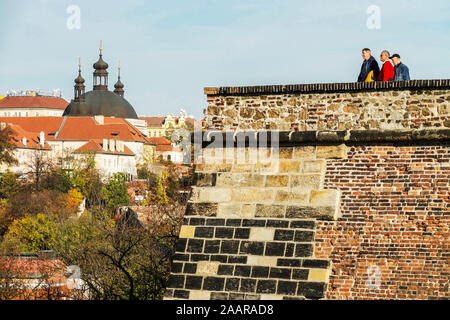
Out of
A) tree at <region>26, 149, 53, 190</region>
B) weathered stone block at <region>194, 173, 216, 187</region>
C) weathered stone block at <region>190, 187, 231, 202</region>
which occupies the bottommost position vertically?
tree at <region>26, 149, 53, 190</region>

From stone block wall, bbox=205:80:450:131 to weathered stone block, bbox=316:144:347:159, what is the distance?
0.72ft

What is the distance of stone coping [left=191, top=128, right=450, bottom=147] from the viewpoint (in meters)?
9.88

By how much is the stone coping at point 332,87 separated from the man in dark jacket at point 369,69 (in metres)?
0.69

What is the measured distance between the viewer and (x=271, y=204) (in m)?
10.5

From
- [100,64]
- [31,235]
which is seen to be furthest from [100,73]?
[31,235]

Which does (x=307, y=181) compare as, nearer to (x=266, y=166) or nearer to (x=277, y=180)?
(x=277, y=180)

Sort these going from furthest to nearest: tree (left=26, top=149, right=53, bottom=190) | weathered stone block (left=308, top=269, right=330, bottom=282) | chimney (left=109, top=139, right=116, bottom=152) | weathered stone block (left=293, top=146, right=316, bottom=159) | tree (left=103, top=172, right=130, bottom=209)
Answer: chimney (left=109, top=139, right=116, bottom=152) → tree (left=26, top=149, right=53, bottom=190) → tree (left=103, top=172, right=130, bottom=209) → weathered stone block (left=293, top=146, right=316, bottom=159) → weathered stone block (left=308, top=269, right=330, bottom=282)

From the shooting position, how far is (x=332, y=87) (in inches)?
404

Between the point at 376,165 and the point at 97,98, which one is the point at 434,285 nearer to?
the point at 376,165

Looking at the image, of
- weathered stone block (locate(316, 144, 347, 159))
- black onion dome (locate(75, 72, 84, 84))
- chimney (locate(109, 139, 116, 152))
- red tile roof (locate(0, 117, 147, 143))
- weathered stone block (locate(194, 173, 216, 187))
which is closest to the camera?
weathered stone block (locate(316, 144, 347, 159))

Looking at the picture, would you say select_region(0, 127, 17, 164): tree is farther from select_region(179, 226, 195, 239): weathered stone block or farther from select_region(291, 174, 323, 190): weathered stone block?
select_region(291, 174, 323, 190): weathered stone block

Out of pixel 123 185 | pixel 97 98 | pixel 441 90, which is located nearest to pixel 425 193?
pixel 441 90

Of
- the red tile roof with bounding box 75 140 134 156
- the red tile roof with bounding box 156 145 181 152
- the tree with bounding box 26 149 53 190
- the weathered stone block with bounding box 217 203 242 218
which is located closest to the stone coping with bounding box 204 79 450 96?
the weathered stone block with bounding box 217 203 242 218

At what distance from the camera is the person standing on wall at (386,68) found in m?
10.6
